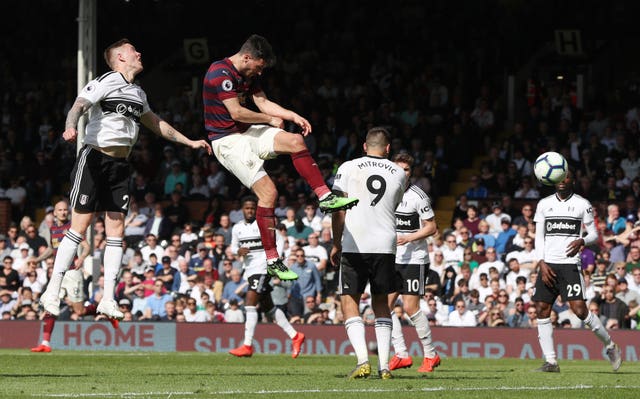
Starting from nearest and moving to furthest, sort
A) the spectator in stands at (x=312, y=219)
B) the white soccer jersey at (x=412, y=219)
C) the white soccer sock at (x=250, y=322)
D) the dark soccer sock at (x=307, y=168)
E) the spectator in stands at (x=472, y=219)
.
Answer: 1. the dark soccer sock at (x=307, y=168)
2. the white soccer jersey at (x=412, y=219)
3. the white soccer sock at (x=250, y=322)
4. the spectator in stands at (x=472, y=219)
5. the spectator in stands at (x=312, y=219)

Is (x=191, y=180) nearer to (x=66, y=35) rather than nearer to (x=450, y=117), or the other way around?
(x=450, y=117)

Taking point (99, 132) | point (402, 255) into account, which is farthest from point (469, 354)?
point (99, 132)

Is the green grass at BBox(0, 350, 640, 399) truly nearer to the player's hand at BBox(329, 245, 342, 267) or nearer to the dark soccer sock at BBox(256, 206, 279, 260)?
the player's hand at BBox(329, 245, 342, 267)

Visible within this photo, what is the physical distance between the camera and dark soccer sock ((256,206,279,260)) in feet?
37.6

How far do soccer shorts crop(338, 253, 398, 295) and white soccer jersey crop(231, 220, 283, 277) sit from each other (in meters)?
6.58

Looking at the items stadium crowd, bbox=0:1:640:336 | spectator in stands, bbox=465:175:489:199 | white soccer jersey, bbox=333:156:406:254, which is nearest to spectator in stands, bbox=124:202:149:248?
stadium crowd, bbox=0:1:640:336

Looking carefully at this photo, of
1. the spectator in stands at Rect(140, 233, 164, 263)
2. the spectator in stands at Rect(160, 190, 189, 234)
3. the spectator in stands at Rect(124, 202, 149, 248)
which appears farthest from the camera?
the spectator in stands at Rect(160, 190, 189, 234)

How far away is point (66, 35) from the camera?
3525cm

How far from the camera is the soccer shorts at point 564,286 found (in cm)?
1410

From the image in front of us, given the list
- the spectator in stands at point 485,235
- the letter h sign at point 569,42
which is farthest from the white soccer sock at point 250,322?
the letter h sign at point 569,42

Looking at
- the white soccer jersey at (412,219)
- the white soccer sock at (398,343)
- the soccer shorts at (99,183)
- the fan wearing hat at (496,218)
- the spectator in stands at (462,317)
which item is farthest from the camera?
the fan wearing hat at (496,218)

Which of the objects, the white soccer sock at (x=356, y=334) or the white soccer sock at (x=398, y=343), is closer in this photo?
the white soccer sock at (x=356, y=334)

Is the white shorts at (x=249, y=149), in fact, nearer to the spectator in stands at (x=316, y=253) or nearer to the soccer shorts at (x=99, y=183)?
the soccer shorts at (x=99, y=183)

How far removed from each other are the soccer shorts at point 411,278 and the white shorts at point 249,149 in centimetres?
349
